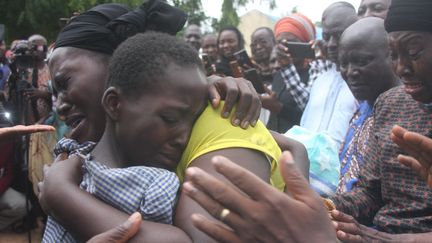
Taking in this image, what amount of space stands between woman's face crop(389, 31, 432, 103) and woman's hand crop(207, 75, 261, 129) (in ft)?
3.25

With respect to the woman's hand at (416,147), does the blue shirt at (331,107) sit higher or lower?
lower

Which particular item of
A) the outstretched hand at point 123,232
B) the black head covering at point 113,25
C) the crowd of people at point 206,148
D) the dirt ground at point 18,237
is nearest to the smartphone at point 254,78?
the crowd of people at point 206,148

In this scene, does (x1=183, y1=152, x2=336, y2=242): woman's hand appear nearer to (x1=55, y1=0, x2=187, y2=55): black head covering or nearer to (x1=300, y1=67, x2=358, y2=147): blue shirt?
(x1=55, y1=0, x2=187, y2=55): black head covering

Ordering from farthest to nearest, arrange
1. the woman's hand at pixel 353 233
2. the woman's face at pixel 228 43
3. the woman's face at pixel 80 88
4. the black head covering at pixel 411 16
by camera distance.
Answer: the woman's face at pixel 228 43 → the black head covering at pixel 411 16 → the woman's hand at pixel 353 233 → the woman's face at pixel 80 88

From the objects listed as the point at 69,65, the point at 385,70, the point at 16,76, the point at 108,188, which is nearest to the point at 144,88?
the point at 108,188

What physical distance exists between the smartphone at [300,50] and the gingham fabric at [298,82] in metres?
0.14

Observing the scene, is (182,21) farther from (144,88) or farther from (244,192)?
(244,192)

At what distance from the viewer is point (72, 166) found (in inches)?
62.2

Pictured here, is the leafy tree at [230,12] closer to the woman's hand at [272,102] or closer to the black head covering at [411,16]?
the woman's hand at [272,102]

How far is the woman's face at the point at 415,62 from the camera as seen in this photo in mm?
2347

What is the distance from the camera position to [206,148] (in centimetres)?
148

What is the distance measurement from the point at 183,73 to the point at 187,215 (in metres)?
0.42

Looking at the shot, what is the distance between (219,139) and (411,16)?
4.56 ft

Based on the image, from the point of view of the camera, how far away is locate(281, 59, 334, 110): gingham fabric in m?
4.79
